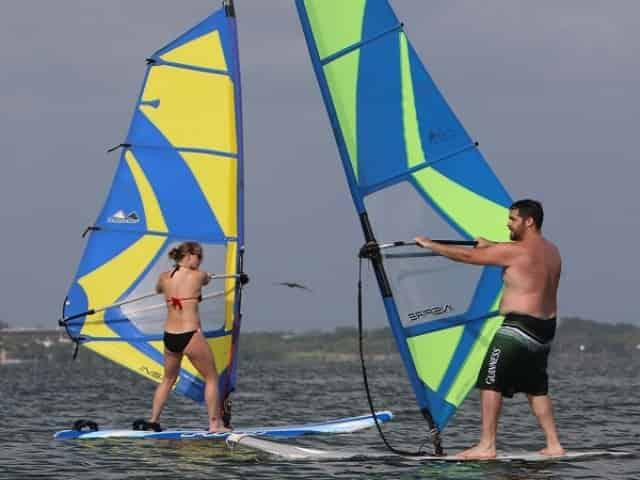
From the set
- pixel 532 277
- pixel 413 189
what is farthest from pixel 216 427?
pixel 532 277

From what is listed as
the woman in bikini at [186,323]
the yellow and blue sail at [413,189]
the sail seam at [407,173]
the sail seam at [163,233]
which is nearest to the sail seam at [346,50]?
the yellow and blue sail at [413,189]

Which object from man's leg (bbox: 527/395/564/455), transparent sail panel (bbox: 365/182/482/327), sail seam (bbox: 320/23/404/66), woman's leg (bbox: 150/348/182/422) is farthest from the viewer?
woman's leg (bbox: 150/348/182/422)

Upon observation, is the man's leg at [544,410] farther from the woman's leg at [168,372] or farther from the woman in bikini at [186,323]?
the woman's leg at [168,372]

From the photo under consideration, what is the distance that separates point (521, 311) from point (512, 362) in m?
0.43

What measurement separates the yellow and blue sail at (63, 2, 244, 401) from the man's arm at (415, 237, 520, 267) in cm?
515

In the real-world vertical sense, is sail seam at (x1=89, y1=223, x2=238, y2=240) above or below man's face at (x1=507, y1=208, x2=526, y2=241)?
above

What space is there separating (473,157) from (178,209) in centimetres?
504

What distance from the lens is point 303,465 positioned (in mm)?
12148

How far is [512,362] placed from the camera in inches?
443

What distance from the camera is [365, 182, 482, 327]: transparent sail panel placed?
1226 centimetres

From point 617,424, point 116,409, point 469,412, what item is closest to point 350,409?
point 469,412

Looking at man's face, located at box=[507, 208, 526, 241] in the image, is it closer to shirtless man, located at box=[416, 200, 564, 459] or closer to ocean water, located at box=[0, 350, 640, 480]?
shirtless man, located at box=[416, 200, 564, 459]

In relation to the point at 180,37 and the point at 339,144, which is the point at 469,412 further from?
the point at 339,144

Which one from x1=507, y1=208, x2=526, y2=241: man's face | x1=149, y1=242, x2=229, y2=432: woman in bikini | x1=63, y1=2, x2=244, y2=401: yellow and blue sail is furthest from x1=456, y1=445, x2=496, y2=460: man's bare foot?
x1=63, y1=2, x2=244, y2=401: yellow and blue sail
